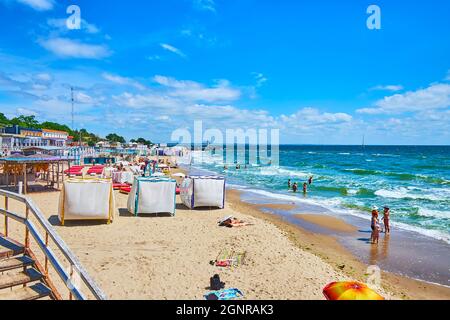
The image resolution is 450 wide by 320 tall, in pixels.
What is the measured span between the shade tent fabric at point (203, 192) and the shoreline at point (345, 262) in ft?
8.42

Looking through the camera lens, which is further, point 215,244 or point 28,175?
point 28,175

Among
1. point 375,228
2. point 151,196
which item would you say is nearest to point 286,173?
point 375,228

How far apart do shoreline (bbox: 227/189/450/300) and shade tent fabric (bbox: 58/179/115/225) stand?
726 centimetres

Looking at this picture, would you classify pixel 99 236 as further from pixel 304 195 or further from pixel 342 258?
pixel 304 195

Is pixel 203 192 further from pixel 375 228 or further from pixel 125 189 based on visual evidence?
pixel 375 228

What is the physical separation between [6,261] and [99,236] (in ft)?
21.8

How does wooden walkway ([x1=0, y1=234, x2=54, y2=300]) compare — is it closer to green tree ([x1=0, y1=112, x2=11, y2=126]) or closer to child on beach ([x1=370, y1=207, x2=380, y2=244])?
child on beach ([x1=370, y1=207, x2=380, y2=244])

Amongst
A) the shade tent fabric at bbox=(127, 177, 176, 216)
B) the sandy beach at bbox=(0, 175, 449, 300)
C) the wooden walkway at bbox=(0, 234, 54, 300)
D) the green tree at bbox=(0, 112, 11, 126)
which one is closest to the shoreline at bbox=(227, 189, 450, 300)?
the sandy beach at bbox=(0, 175, 449, 300)
